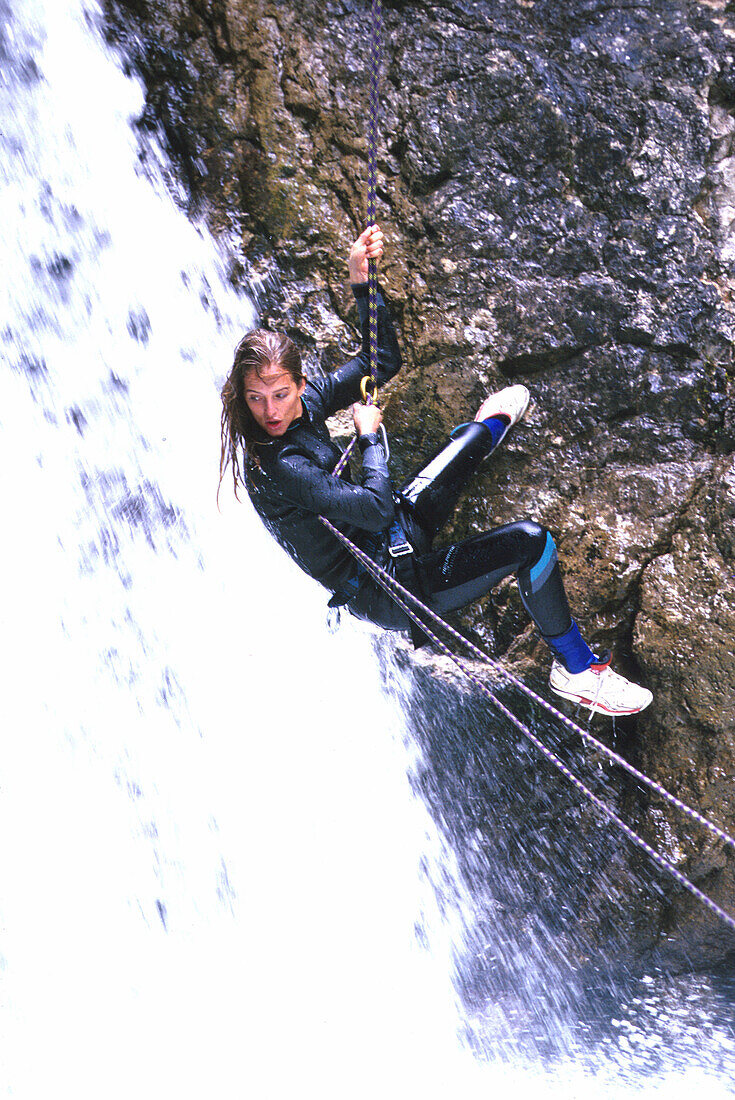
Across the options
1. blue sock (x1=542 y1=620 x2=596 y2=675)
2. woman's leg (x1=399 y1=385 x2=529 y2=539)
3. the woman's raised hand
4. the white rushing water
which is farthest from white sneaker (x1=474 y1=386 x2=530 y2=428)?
the white rushing water

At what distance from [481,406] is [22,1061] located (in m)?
3.33

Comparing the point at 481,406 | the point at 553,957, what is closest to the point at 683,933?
the point at 553,957

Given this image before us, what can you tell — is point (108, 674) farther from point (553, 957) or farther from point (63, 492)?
point (553, 957)

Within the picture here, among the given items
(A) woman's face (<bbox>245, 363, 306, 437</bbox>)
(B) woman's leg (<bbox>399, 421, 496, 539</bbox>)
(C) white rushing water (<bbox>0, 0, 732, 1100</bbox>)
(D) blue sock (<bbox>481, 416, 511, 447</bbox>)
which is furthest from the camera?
(C) white rushing water (<bbox>0, 0, 732, 1100</bbox>)

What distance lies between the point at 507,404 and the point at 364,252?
0.94 meters

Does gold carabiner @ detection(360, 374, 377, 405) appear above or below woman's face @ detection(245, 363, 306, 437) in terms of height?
above

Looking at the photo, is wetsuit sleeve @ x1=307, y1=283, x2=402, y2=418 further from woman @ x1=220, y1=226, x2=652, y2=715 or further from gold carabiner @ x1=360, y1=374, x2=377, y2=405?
gold carabiner @ x1=360, y1=374, x2=377, y2=405

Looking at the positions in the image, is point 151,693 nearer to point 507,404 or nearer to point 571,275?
point 507,404

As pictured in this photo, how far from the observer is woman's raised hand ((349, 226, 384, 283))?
2750mm

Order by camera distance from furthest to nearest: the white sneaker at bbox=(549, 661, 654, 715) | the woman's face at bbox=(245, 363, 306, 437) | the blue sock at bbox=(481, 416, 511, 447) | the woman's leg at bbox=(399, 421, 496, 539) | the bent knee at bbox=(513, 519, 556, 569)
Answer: the blue sock at bbox=(481, 416, 511, 447)
the white sneaker at bbox=(549, 661, 654, 715)
the woman's leg at bbox=(399, 421, 496, 539)
the bent knee at bbox=(513, 519, 556, 569)
the woman's face at bbox=(245, 363, 306, 437)

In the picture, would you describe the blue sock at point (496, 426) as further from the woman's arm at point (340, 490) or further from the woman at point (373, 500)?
the woman's arm at point (340, 490)

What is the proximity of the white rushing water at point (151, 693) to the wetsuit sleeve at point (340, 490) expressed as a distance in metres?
1.38

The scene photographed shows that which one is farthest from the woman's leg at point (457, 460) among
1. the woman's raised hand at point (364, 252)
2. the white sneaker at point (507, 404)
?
the woman's raised hand at point (364, 252)

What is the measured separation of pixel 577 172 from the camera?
3.59m
